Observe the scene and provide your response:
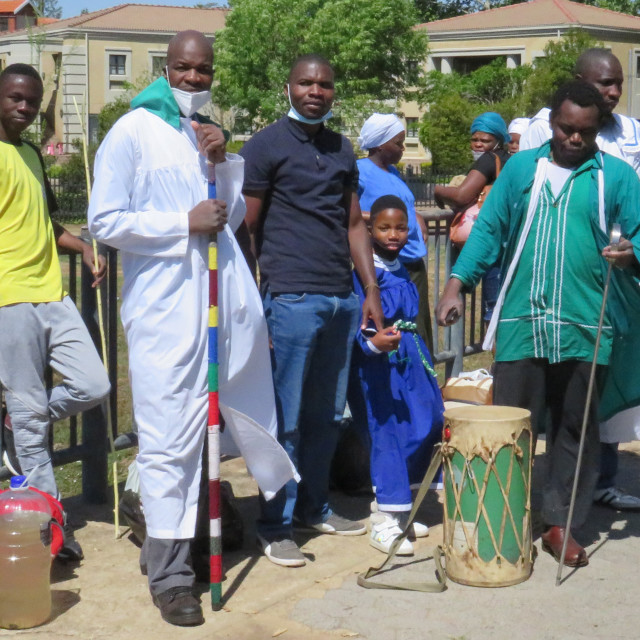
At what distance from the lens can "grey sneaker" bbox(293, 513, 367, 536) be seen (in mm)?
5508

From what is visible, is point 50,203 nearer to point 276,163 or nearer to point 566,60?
point 276,163

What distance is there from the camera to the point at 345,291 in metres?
5.15

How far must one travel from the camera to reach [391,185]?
619cm

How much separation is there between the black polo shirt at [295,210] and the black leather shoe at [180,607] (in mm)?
1380

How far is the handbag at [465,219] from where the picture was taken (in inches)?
291

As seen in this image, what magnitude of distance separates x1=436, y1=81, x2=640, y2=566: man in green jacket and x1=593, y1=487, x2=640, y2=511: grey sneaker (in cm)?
84

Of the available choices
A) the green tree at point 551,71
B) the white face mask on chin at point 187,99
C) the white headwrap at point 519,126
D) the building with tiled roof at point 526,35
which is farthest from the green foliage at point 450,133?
the white face mask on chin at point 187,99

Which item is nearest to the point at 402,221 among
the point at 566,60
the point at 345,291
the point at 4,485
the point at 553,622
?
the point at 345,291

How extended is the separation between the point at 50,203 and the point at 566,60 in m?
40.5

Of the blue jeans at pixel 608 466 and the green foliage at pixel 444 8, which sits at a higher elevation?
the green foliage at pixel 444 8

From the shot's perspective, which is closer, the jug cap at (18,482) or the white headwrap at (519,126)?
the jug cap at (18,482)

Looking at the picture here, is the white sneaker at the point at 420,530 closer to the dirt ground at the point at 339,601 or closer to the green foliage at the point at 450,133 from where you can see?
the dirt ground at the point at 339,601

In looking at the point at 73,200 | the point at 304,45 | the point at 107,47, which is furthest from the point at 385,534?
the point at 107,47

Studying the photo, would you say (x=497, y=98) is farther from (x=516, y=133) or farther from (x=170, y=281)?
(x=170, y=281)
